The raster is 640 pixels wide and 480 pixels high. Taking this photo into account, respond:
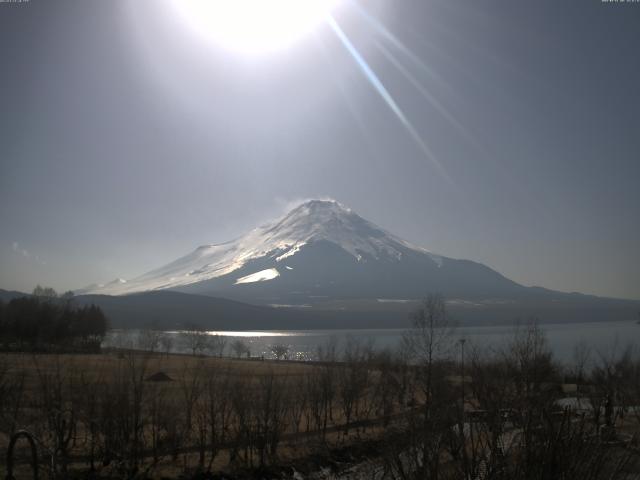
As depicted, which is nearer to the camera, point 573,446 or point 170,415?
point 573,446

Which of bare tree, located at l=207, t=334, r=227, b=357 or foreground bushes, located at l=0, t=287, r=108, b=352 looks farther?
bare tree, located at l=207, t=334, r=227, b=357

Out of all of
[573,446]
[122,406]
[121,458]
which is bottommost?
[121,458]

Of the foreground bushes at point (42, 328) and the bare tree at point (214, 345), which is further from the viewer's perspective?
the bare tree at point (214, 345)

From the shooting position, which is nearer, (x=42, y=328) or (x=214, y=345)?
(x=42, y=328)

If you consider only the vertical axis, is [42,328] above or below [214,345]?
above

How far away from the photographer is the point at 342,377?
119ft

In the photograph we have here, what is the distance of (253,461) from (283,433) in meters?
5.14

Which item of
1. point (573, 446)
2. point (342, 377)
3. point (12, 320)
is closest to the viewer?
point (573, 446)

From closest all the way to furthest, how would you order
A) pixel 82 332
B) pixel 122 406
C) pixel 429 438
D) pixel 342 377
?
pixel 429 438, pixel 122 406, pixel 342 377, pixel 82 332

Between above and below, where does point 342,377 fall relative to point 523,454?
below

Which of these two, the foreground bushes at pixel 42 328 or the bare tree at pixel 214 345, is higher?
the foreground bushes at pixel 42 328

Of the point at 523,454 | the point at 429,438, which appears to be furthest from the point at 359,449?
the point at 523,454

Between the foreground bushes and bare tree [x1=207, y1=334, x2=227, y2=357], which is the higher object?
the foreground bushes

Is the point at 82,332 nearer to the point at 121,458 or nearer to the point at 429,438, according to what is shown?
the point at 121,458
